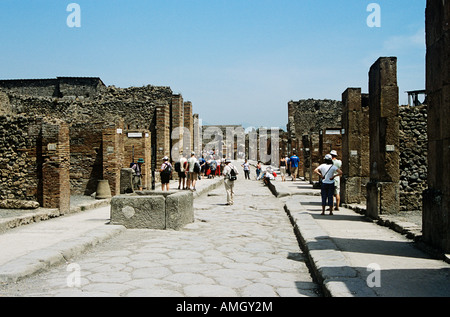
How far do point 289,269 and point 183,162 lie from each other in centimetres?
1202

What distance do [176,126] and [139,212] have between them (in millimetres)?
17572

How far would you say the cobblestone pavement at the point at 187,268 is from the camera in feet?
14.3

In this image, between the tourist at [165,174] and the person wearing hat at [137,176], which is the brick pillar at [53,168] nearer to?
the tourist at [165,174]

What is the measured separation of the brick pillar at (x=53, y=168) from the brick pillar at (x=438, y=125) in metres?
7.96

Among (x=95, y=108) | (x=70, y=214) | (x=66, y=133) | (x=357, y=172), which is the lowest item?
(x=70, y=214)

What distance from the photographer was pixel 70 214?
434 inches

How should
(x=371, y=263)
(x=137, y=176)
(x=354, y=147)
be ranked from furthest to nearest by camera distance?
(x=137, y=176), (x=354, y=147), (x=371, y=263)

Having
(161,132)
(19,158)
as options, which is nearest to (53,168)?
(19,158)

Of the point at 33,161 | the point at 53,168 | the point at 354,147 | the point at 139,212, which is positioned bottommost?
the point at 139,212

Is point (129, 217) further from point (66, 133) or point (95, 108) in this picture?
point (95, 108)

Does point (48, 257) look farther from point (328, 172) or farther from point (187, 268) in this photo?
point (328, 172)

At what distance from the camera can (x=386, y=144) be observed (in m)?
9.29

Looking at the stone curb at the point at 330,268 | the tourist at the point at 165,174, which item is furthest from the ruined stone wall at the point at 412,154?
the tourist at the point at 165,174

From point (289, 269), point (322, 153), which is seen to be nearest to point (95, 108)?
point (322, 153)
